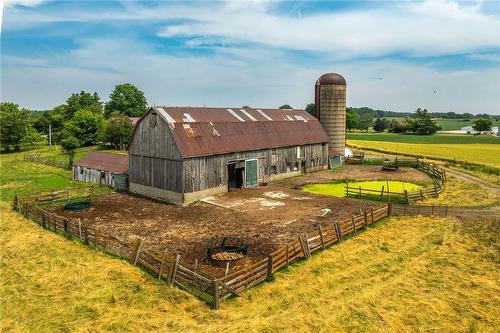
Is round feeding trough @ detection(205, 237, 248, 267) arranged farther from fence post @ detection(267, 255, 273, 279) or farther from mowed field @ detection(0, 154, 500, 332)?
mowed field @ detection(0, 154, 500, 332)

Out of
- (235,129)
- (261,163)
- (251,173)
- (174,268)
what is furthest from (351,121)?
(174,268)

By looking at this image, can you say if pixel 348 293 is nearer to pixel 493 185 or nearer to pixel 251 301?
pixel 251 301

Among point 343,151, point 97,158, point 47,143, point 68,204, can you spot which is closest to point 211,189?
point 68,204

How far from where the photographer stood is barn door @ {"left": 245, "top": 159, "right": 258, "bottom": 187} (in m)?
36.8

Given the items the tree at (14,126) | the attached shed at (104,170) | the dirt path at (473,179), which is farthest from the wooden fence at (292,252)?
the tree at (14,126)

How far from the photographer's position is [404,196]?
103ft

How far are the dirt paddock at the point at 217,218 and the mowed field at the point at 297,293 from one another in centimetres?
306

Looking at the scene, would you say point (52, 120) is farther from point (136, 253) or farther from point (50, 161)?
point (136, 253)

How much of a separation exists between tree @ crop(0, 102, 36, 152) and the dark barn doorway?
58.9 m

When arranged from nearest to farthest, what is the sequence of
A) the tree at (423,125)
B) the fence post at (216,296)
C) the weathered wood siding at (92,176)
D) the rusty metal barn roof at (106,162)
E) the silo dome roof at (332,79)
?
the fence post at (216,296) < the rusty metal barn roof at (106,162) < the weathered wood siding at (92,176) < the silo dome roof at (332,79) < the tree at (423,125)

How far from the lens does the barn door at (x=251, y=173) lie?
3675cm

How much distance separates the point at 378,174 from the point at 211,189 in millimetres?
22557

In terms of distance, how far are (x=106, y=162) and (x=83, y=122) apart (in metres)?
38.2

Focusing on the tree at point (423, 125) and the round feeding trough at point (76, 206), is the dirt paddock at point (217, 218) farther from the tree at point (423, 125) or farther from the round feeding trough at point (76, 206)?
the tree at point (423, 125)
